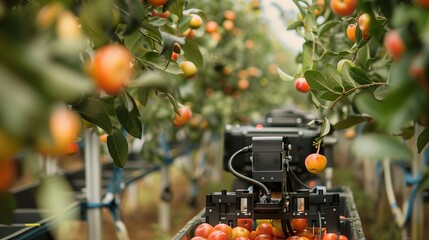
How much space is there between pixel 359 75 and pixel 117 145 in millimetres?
831

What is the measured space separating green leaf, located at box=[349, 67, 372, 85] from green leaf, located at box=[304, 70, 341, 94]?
118 mm

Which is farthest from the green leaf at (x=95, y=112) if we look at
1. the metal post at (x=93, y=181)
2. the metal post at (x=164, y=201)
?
the metal post at (x=164, y=201)

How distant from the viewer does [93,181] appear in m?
3.94

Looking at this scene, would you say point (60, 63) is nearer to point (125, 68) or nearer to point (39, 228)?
point (125, 68)

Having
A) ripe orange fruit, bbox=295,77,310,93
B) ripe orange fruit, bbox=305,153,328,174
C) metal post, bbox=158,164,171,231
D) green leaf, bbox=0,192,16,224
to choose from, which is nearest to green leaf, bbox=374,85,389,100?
ripe orange fruit, bbox=305,153,328,174

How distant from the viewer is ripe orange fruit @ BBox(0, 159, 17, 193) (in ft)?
3.43

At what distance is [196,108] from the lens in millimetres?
6457

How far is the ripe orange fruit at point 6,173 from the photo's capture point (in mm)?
1047

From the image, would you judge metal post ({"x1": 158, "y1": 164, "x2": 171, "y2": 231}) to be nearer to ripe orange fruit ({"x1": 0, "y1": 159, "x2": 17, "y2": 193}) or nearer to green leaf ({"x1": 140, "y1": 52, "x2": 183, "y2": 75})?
green leaf ({"x1": 140, "y1": 52, "x2": 183, "y2": 75})

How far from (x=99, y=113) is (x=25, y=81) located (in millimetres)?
833

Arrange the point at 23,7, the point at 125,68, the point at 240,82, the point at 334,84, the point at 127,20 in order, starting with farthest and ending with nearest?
the point at 240,82, the point at 334,84, the point at 23,7, the point at 127,20, the point at 125,68

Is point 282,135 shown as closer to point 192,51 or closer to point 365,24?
point 192,51

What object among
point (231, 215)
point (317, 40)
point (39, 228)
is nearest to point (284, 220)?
point (231, 215)

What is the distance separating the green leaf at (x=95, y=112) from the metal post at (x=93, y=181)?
6.81 ft
